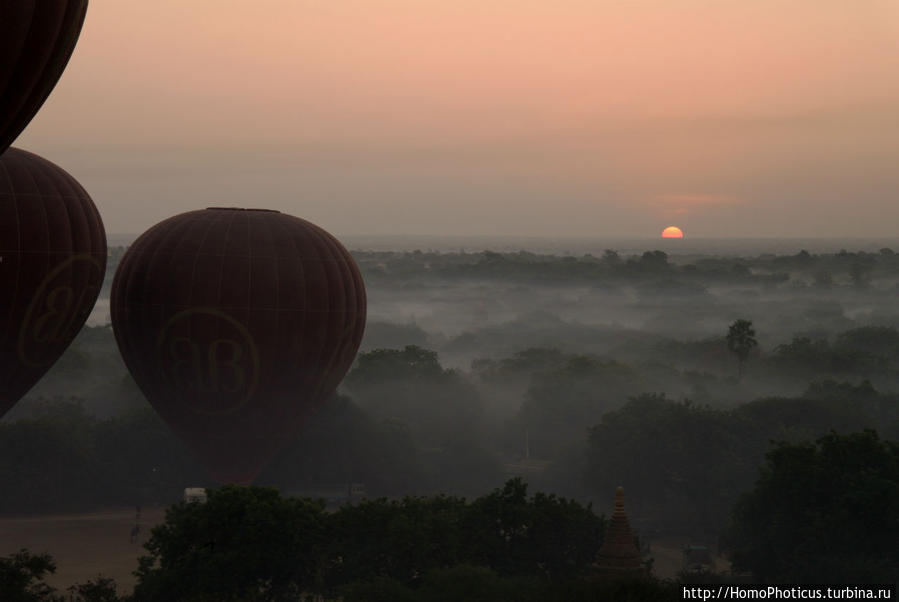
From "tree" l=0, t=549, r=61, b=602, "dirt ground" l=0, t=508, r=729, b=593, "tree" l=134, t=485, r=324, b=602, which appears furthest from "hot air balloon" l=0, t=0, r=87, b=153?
"dirt ground" l=0, t=508, r=729, b=593

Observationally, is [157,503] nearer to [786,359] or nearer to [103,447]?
[103,447]

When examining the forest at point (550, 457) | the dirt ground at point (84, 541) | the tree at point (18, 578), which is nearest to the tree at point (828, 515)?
the forest at point (550, 457)

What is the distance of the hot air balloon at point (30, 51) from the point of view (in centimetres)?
2864

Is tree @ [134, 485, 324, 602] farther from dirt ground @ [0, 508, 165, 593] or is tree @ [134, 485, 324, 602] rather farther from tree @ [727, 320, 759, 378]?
tree @ [727, 320, 759, 378]

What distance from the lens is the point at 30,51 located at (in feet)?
96.4

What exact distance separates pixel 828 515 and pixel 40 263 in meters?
31.0

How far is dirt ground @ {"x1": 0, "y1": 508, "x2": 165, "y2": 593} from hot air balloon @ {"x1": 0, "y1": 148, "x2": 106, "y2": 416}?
15.2m

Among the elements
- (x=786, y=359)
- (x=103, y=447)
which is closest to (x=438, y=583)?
(x=103, y=447)

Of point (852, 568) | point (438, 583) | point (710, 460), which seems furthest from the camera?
point (710, 460)

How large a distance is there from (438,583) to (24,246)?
1740 cm

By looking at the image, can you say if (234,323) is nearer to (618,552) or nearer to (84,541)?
(618,552)

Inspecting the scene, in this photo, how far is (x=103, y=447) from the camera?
7788cm

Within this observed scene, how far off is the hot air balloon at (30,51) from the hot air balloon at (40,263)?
12068mm

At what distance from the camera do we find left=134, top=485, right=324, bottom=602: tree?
42.4 meters
